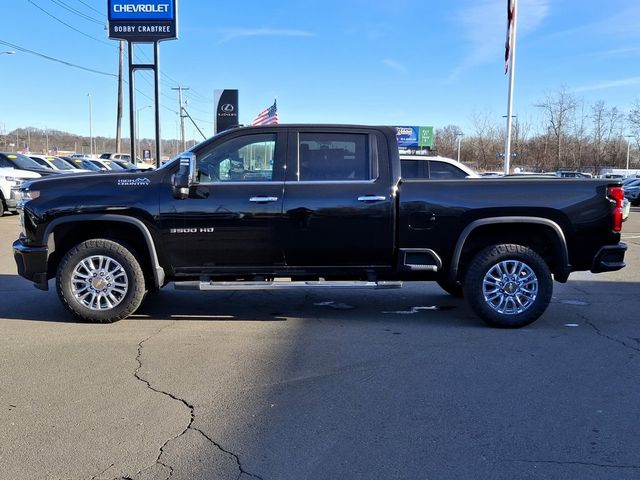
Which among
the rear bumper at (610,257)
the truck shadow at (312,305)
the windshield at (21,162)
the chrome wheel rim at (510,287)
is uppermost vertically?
the windshield at (21,162)

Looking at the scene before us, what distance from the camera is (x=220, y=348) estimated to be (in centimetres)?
534

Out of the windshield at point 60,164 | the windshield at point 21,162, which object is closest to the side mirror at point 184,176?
the windshield at point 21,162

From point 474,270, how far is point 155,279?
3338mm

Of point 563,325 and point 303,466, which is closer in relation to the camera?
point 303,466

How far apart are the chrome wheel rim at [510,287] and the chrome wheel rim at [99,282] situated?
3.82 metres

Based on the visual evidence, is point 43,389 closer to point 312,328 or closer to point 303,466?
point 303,466

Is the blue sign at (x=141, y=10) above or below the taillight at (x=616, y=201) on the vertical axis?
above

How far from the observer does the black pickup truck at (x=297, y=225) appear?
19.2ft

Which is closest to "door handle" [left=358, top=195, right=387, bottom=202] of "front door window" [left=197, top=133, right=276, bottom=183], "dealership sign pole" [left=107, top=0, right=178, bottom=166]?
"front door window" [left=197, top=133, right=276, bottom=183]

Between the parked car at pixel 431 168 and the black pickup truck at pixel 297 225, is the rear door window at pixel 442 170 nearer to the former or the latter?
the parked car at pixel 431 168

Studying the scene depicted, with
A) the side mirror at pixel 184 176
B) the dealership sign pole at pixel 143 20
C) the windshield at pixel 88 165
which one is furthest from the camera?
the windshield at pixel 88 165

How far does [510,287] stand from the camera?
6.05 meters

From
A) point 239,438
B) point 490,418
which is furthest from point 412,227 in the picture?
point 239,438

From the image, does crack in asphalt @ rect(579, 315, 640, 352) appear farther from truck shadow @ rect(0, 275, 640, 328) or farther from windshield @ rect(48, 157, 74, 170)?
windshield @ rect(48, 157, 74, 170)
